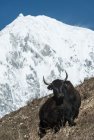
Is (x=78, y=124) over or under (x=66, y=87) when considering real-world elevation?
under

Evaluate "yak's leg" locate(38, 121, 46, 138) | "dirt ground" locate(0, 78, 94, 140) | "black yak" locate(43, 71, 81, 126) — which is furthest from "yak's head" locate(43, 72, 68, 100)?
"yak's leg" locate(38, 121, 46, 138)

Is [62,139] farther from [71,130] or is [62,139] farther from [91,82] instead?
[91,82]

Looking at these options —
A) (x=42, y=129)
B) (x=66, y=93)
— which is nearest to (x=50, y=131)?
(x=42, y=129)

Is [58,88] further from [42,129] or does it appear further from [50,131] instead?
[50,131]

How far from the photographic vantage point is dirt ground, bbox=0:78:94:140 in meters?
14.0

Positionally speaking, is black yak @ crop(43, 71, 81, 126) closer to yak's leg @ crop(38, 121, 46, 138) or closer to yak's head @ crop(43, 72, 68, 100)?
yak's head @ crop(43, 72, 68, 100)

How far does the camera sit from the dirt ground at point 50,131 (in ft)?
45.8

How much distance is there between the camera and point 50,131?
1653cm

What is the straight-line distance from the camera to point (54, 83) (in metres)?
19.1

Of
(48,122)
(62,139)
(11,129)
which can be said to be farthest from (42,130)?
(62,139)

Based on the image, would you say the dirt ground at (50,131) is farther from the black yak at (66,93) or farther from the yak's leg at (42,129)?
the black yak at (66,93)

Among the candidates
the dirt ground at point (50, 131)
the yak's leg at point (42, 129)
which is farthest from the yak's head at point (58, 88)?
the yak's leg at point (42, 129)

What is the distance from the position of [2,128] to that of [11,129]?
55 centimetres

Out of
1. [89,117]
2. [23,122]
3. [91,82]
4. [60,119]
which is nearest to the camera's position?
[89,117]
